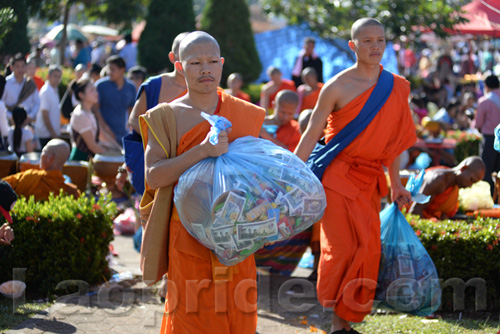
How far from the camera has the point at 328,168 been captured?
5270mm

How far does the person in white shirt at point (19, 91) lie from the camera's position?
10.6 m

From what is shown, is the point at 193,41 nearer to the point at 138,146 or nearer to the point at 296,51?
the point at 138,146

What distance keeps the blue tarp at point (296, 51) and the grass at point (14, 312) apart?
1339cm

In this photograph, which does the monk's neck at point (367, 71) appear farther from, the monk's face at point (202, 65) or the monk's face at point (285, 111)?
the monk's face at point (285, 111)

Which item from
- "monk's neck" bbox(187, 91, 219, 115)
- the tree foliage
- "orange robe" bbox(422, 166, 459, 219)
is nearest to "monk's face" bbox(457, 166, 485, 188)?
"orange robe" bbox(422, 166, 459, 219)

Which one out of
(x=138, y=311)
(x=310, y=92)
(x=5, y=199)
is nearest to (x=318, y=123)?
(x=138, y=311)

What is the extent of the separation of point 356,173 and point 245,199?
1871mm

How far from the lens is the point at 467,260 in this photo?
5.94 m

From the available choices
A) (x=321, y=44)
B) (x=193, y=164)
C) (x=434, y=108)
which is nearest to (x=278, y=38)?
(x=321, y=44)

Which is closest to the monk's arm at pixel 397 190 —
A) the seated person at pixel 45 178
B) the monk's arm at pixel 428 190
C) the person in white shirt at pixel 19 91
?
the monk's arm at pixel 428 190

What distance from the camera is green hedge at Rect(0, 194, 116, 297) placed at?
584cm

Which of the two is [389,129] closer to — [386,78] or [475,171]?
[386,78]

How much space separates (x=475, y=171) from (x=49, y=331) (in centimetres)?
396

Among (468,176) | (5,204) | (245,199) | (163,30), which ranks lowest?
(468,176)
